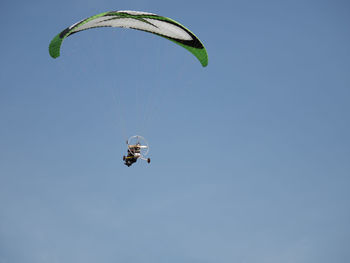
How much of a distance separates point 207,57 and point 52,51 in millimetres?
10372

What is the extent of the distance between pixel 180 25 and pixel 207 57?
3247mm

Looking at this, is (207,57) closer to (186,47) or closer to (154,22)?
(186,47)

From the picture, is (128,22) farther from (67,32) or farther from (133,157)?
(133,157)

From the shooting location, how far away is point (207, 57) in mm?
33406

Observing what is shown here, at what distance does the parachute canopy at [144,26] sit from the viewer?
29.5 m

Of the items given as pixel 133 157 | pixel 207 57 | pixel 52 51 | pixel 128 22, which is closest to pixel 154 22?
pixel 128 22

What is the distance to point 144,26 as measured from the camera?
3262 cm

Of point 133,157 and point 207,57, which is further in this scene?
point 207,57

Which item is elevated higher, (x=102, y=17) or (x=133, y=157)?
(x=102, y=17)

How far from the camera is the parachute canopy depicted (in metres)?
29.5

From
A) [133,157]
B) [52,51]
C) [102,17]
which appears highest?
[102,17]

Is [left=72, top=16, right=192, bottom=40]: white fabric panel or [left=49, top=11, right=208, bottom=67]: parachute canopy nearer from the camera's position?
[left=49, top=11, right=208, bottom=67]: parachute canopy

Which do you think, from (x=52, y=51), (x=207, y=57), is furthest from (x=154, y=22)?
(x=52, y=51)

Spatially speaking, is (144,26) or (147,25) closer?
(147,25)
